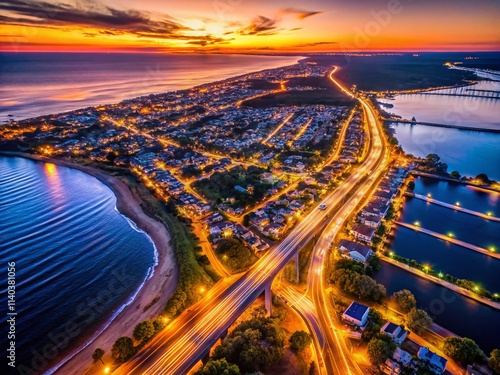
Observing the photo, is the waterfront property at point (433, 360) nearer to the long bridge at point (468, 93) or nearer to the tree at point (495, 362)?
the tree at point (495, 362)

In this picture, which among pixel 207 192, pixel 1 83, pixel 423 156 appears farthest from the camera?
pixel 1 83

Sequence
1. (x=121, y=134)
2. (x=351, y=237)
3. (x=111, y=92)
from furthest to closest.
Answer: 1. (x=111, y=92)
2. (x=121, y=134)
3. (x=351, y=237)

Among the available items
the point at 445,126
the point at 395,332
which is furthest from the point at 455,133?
the point at 395,332

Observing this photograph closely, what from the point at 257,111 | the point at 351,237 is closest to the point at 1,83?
the point at 257,111

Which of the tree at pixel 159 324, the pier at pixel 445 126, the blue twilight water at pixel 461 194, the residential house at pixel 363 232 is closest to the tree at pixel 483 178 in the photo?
the blue twilight water at pixel 461 194

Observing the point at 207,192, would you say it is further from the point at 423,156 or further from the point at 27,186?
the point at 423,156

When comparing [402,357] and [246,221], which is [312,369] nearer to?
[402,357]

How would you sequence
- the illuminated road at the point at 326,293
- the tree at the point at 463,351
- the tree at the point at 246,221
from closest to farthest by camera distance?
1. the tree at the point at 463,351
2. the illuminated road at the point at 326,293
3. the tree at the point at 246,221
